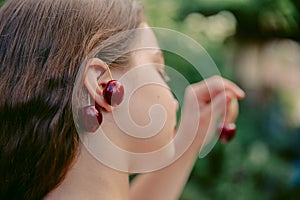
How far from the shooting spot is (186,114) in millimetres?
1375

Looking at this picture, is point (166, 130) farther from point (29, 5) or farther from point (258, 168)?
point (258, 168)

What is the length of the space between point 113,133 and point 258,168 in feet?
5.22

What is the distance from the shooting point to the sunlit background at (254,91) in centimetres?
245

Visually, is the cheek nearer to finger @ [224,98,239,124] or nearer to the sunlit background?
finger @ [224,98,239,124]

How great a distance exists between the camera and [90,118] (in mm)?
1132

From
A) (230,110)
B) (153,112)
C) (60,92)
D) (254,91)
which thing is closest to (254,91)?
(254,91)

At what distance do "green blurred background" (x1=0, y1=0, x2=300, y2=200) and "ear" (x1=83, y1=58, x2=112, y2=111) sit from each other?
1150 mm

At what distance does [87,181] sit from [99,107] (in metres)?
0.12

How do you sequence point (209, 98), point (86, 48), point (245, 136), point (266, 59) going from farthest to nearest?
point (266, 59) < point (245, 136) < point (209, 98) < point (86, 48)

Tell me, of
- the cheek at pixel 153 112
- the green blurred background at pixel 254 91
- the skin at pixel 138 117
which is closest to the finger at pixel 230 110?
the skin at pixel 138 117

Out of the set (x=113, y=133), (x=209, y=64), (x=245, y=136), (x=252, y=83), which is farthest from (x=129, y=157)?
(x=252, y=83)

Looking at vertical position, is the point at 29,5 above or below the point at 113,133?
above

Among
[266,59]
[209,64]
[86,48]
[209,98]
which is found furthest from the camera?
[266,59]

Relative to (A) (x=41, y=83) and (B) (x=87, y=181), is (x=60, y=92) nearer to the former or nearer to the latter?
(A) (x=41, y=83)
